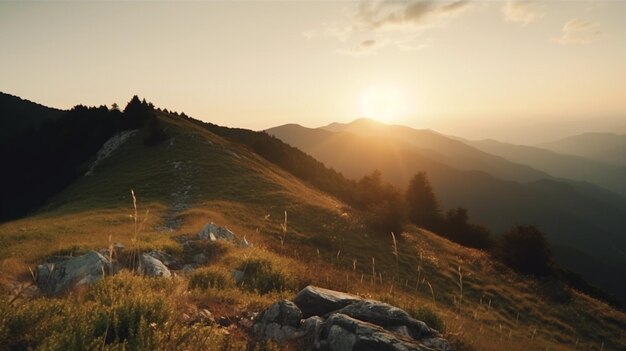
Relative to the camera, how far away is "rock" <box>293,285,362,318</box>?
7902mm

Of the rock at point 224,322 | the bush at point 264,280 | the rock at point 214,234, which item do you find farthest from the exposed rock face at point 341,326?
the rock at point 214,234

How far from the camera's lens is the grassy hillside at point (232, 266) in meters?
5.86

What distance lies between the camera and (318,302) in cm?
804

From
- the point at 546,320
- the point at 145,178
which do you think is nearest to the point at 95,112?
the point at 145,178

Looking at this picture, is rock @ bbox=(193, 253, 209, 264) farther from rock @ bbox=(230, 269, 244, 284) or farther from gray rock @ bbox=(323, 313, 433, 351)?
gray rock @ bbox=(323, 313, 433, 351)

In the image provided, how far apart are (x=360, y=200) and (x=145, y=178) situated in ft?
101

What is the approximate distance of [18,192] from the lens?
5478 centimetres

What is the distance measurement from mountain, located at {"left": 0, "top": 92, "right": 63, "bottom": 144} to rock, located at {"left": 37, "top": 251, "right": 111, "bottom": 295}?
157052 mm

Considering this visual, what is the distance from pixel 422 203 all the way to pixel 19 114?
542ft

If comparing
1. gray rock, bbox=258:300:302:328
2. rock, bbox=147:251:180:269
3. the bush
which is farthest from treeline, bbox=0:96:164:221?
gray rock, bbox=258:300:302:328

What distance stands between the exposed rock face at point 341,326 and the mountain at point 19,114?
540 ft

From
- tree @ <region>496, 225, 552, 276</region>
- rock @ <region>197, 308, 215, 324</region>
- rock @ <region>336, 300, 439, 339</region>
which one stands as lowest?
tree @ <region>496, 225, 552, 276</region>

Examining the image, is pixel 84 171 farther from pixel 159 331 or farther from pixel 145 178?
pixel 159 331

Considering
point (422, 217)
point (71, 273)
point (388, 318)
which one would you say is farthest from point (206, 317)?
point (422, 217)
